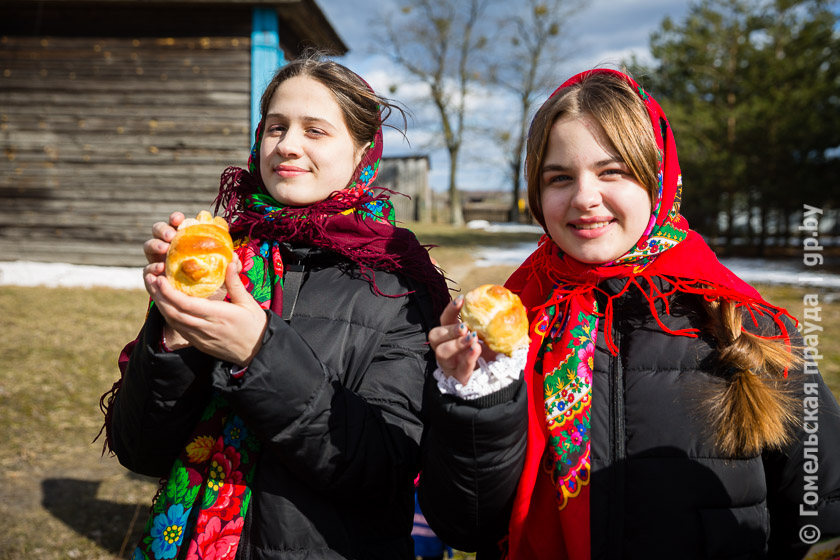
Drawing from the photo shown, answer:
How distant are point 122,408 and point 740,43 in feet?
53.4

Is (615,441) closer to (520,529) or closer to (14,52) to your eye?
(520,529)

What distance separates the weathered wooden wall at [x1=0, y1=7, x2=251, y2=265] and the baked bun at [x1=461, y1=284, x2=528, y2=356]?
27.3 feet

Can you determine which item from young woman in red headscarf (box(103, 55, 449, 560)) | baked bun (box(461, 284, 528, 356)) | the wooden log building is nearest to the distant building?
the wooden log building

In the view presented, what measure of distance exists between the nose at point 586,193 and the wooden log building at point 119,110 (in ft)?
25.8

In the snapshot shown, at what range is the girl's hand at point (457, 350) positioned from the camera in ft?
3.85

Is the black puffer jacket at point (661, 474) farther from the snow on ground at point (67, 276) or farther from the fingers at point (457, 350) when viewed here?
the snow on ground at point (67, 276)

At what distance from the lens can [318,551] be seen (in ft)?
4.46

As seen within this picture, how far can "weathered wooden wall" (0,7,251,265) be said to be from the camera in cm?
873

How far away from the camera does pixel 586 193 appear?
1.46 meters

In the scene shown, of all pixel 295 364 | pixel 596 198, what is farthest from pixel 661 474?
pixel 295 364

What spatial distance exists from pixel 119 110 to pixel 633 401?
9588mm

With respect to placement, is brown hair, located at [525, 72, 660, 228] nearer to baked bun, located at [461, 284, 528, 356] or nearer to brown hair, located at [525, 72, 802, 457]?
brown hair, located at [525, 72, 802, 457]

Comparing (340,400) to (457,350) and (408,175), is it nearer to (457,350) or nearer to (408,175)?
(457,350)

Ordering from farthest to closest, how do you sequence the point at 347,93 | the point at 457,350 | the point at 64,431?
the point at 64,431
the point at 347,93
the point at 457,350
